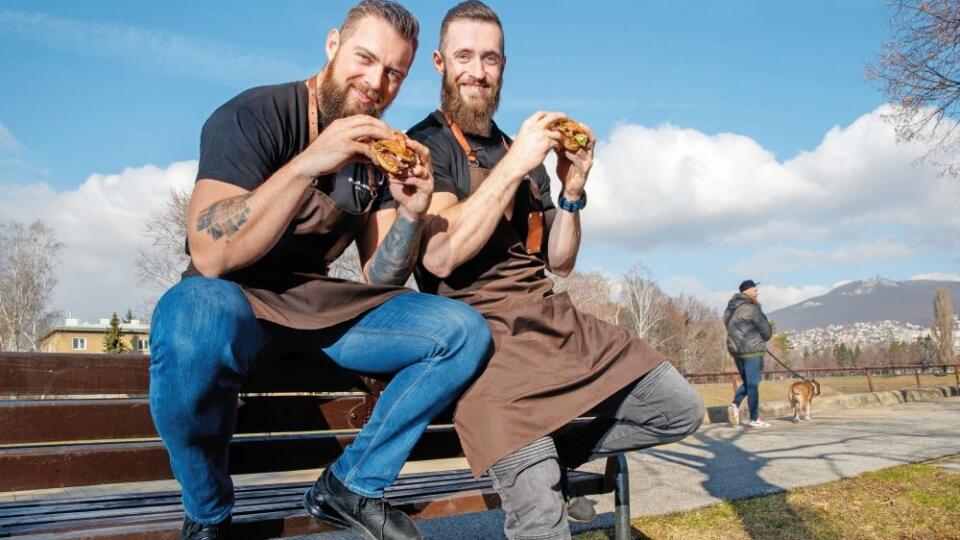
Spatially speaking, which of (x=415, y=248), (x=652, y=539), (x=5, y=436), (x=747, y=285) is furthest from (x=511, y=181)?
(x=747, y=285)

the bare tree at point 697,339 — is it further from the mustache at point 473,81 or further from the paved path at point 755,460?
the mustache at point 473,81

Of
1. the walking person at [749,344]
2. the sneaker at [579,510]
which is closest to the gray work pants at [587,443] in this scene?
the sneaker at [579,510]

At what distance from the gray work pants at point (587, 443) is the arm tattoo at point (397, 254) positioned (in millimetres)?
706

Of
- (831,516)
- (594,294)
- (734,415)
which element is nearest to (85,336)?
(594,294)

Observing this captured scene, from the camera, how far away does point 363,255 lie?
8.64 ft

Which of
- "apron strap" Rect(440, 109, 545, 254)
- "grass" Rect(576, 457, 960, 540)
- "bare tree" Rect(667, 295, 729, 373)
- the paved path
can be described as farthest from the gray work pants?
"bare tree" Rect(667, 295, 729, 373)

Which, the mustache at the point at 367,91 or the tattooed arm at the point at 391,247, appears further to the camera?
the mustache at the point at 367,91

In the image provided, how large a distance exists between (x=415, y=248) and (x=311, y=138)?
0.50 m

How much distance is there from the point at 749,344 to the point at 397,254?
9.53m

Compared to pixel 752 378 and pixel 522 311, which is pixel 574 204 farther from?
pixel 752 378

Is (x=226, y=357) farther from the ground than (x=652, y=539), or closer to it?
farther from the ground

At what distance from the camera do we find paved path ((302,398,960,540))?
470 cm

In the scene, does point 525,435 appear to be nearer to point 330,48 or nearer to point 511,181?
point 511,181

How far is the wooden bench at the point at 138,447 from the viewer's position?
1.96 m
